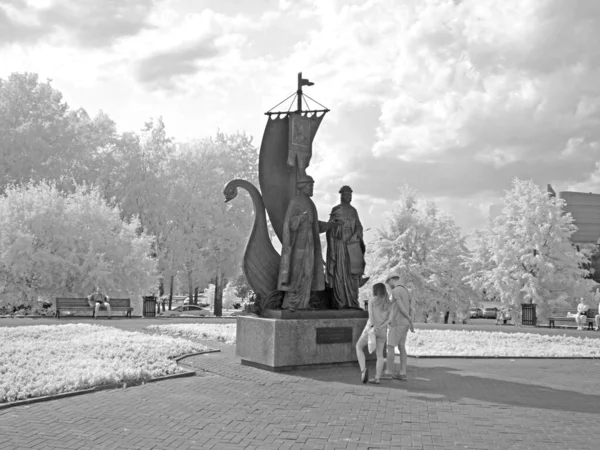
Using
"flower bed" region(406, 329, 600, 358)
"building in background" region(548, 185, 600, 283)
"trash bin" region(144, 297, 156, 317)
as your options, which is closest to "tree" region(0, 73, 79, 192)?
"trash bin" region(144, 297, 156, 317)

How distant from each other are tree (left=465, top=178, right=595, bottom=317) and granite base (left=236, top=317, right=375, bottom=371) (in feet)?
74.2

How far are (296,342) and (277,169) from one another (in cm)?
345

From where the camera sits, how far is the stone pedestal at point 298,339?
10320 millimetres

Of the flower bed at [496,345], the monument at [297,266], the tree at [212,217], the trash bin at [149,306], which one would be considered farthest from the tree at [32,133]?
the monument at [297,266]

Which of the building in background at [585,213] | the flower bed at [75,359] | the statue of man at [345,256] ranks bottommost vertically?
the flower bed at [75,359]

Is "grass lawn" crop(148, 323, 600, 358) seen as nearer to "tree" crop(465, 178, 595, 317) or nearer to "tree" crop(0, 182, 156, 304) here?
"tree" crop(0, 182, 156, 304)

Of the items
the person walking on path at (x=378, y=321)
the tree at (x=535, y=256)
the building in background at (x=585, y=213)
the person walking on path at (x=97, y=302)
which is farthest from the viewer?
the building in background at (x=585, y=213)

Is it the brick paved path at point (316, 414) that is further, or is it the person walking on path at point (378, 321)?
the person walking on path at point (378, 321)

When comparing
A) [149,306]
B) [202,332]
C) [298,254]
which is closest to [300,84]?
[298,254]

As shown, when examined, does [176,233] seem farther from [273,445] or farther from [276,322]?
[273,445]

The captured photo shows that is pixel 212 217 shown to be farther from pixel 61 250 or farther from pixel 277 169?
pixel 277 169

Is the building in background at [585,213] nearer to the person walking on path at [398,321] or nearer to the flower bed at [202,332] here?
the flower bed at [202,332]

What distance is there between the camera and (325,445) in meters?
5.88

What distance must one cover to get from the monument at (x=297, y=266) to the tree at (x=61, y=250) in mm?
18965
